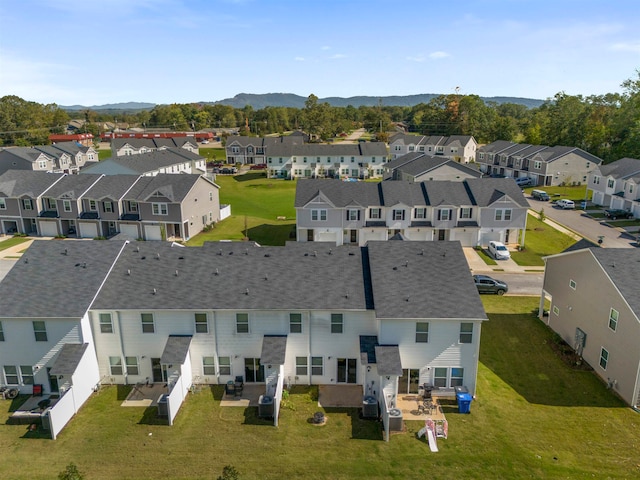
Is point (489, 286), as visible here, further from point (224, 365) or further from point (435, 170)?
point (435, 170)

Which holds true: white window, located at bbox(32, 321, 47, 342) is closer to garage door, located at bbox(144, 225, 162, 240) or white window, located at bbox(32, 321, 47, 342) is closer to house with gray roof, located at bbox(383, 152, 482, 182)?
garage door, located at bbox(144, 225, 162, 240)

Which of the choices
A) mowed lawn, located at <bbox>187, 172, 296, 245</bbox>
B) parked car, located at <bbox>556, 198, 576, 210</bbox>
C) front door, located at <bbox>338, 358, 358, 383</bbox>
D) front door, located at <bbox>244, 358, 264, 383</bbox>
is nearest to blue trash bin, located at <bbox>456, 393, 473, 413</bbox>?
front door, located at <bbox>338, 358, 358, 383</bbox>

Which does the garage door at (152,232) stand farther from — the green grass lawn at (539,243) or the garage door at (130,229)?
the green grass lawn at (539,243)

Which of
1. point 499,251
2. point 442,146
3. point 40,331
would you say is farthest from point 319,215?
point 442,146

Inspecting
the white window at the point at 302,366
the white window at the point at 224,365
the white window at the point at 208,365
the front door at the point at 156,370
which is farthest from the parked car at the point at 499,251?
the front door at the point at 156,370

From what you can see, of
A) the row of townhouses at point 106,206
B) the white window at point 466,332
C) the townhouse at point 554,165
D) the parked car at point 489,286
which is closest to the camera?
the white window at point 466,332

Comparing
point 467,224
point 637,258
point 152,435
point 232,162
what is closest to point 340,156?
point 232,162
